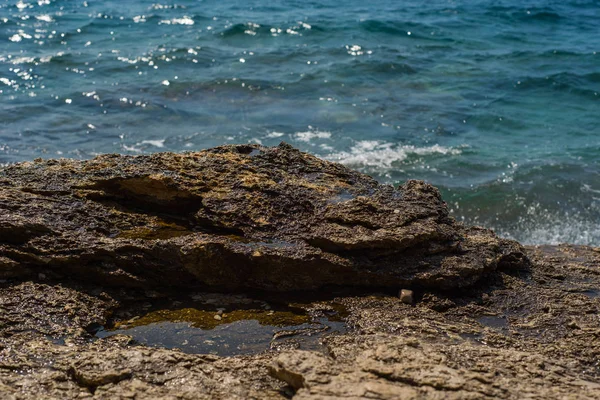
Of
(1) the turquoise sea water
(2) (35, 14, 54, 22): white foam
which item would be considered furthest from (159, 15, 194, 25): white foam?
(2) (35, 14, 54, 22): white foam

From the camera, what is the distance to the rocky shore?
3178 mm

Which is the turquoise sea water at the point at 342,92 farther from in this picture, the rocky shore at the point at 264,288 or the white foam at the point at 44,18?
the rocky shore at the point at 264,288

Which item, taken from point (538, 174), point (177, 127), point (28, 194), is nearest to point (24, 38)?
point (177, 127)

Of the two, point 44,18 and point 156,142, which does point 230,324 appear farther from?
point 44,18

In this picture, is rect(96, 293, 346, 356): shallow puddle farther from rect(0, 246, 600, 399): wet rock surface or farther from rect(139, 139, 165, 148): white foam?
rect(139, 139, 165, 148): white foam

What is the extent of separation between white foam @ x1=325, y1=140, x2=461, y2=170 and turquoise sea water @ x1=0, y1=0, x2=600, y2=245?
0.04m

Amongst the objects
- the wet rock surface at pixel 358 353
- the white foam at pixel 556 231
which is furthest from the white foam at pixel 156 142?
the wet rock surface at pixel 358 353

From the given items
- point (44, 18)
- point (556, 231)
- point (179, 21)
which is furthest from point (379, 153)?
point (44, 18)

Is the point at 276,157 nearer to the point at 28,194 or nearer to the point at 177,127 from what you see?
the point at 28,194

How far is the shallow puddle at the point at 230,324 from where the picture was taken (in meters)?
3.74

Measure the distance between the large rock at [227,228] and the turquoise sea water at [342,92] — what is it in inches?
157

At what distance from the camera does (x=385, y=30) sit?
18062 millimetres

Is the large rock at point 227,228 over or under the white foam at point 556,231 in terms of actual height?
over

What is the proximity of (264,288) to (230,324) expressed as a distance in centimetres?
40
